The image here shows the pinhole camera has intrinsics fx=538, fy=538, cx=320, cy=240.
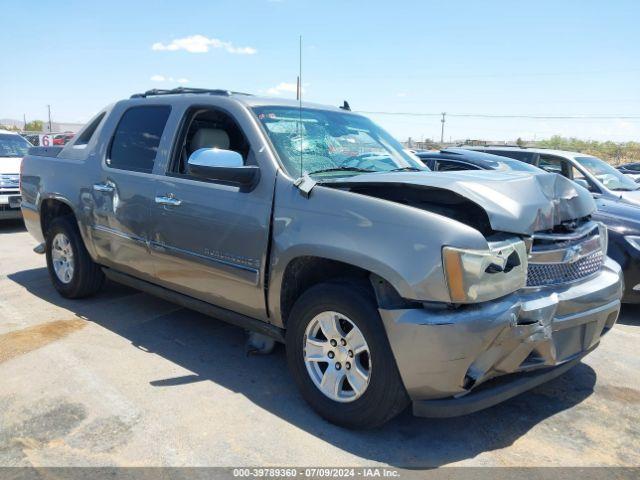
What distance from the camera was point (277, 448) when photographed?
2871 millimetres

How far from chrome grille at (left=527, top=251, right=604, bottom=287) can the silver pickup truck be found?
10mm

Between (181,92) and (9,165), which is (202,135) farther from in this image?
(9,165)

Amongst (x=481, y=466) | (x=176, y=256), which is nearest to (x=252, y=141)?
(x=176, y=256)

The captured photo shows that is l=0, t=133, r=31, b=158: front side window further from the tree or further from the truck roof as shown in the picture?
the tree

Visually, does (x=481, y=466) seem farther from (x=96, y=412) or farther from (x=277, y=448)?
(x=96, y=412)

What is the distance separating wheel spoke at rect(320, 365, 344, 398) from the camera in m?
3.08

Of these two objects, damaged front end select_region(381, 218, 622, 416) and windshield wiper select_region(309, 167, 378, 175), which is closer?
damaged front end select_region(381, 218, 622, 416)

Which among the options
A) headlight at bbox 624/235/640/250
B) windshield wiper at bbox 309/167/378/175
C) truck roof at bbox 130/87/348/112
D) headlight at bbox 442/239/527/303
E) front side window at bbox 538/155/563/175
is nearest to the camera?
headlight at bbox 442/239/527/303

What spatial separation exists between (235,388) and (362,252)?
141 centimetres

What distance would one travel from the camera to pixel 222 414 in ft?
10.5

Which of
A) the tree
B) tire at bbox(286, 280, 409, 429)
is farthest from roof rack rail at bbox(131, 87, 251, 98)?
the tree

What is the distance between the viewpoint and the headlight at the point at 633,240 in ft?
16.7

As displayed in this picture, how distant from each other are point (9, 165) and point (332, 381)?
29.2 feet

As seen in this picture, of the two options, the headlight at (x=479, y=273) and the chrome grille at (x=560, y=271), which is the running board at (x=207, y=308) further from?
the chrome grille at (x=560, y=271)
